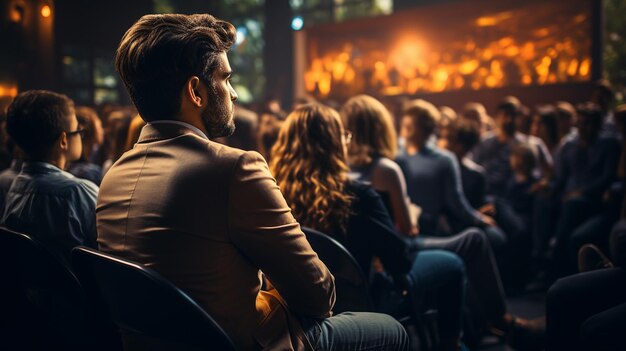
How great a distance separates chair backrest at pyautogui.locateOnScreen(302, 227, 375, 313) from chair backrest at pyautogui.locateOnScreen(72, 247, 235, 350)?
0.80m

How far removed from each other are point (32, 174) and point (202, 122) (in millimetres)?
1122

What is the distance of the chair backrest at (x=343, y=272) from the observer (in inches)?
89.7

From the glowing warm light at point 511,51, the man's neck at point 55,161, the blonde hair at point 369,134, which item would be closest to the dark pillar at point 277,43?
the glowing warm light at point 511,51

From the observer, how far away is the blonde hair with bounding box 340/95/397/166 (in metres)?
3.45

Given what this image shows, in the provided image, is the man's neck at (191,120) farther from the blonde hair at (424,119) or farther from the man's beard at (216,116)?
the blonde hair at (424,119)

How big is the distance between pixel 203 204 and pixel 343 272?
1003 millimetres

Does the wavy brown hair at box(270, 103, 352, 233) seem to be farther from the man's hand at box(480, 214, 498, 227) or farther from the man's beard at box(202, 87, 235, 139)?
the man's hand at box(480, 214, 498, 227)

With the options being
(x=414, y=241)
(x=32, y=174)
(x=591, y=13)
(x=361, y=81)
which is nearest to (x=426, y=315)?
(x=414, y=241)

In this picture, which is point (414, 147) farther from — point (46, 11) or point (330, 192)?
point (46, 11)

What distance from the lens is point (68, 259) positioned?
95.0 inches

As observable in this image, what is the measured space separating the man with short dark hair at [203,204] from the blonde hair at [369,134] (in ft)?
5.73

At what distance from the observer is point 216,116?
1.73 metres

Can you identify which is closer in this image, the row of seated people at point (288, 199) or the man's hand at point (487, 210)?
the row of seated people at point (288, 199)

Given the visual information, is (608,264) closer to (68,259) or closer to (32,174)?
(68,259)
